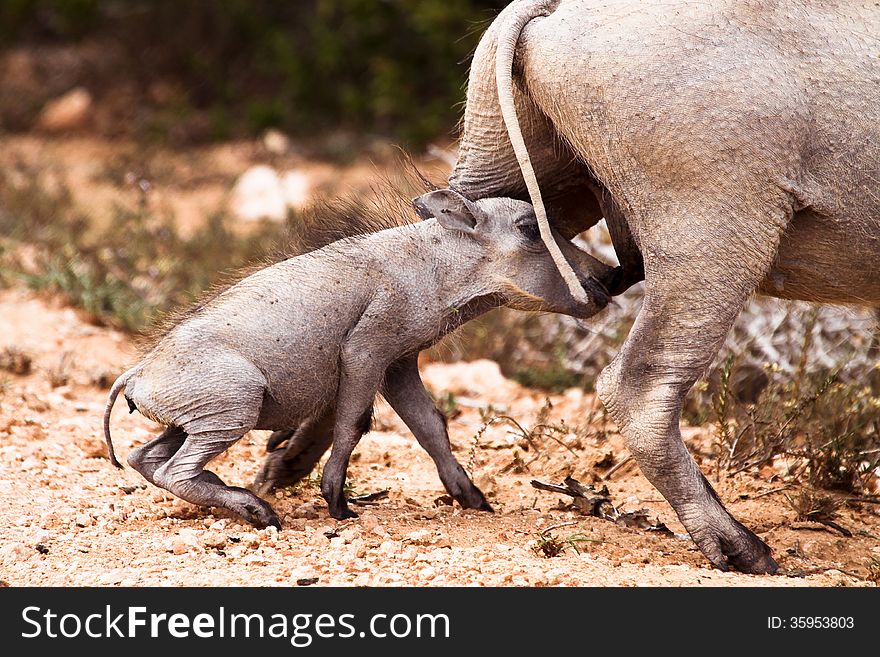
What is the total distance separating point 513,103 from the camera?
179 inches

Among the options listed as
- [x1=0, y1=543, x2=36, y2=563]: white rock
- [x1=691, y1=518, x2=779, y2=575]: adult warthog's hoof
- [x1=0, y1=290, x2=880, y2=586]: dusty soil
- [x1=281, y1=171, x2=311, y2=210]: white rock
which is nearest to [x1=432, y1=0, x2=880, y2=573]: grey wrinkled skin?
[x1=691, y1=518, x2=779, y2=575]: adult warthog's hoof

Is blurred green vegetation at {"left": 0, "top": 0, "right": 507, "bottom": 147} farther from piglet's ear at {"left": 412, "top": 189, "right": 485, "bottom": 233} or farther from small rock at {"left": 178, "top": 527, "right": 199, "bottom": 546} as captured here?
small rock at {"left": 178, "top": 527, "right": 199, "bottom": 546}

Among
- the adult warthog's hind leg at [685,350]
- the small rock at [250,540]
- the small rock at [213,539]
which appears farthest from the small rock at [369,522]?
the adult warthog's hind leg at [685,350]

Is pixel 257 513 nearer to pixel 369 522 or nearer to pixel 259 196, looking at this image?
pixel 369 522

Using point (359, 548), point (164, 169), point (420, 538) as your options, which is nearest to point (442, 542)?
point (420, 538)

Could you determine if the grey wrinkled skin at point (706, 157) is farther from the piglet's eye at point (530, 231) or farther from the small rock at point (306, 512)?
the small rock at point (306, 512)

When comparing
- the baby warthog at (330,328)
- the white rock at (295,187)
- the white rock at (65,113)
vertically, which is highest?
the baby warthog at (330,328)

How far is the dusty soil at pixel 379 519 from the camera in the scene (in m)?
4.13

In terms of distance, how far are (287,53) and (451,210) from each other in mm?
11036

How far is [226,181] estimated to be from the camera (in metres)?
13.4

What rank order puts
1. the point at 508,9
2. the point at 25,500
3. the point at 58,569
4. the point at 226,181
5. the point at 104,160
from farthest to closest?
1. the point at 104,160
2. the point at 226,181
3. the point at 25,500
4. the point at 508,9
5. the point at 58,569
